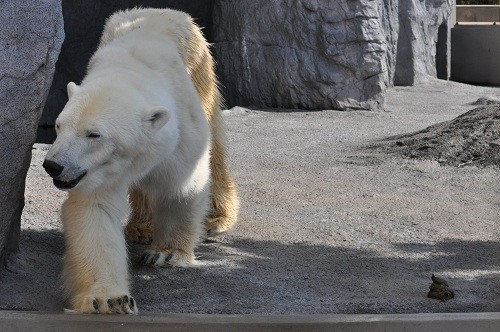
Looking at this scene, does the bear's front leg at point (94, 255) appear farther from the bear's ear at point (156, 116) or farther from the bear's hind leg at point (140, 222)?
the bear's hind leg at point (140, 222)

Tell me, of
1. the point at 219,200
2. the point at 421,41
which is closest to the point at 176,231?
the point at 219,200

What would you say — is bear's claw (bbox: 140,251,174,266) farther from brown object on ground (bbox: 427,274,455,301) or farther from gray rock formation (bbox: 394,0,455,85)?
gray rock formation (bbox: 394,0,455,85)

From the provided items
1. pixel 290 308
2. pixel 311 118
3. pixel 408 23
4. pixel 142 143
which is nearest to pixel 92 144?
pixel 142 143

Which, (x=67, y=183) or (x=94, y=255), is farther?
(x=94, y=255)

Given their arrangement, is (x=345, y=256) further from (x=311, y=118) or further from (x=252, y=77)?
(x=252, y=77)

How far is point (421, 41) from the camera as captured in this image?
12219mm

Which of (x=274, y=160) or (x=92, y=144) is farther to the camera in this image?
(x=274, y=160)

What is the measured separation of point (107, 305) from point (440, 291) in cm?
136

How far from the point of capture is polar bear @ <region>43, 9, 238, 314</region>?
2.99 m

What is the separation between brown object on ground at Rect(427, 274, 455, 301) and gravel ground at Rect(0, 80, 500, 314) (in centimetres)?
3

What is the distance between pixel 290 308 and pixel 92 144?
103cm

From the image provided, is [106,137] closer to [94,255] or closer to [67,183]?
[67,183]

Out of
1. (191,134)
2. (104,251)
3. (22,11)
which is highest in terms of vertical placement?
(22,11)

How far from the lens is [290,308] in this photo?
11.3ft
